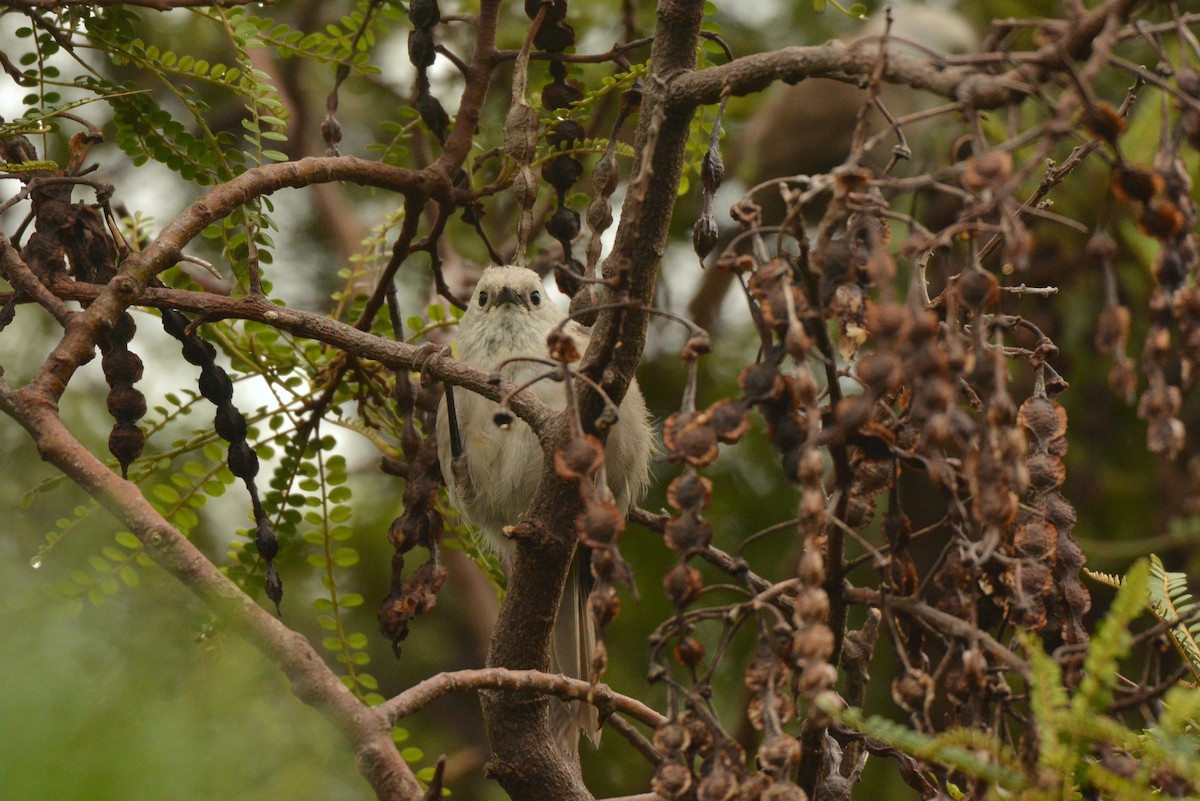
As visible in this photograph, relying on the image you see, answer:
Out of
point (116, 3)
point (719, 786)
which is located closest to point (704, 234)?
point (719, 786)

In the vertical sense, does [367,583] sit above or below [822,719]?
above

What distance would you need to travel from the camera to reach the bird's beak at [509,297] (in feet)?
12.6

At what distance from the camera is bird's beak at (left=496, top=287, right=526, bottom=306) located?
3832 millimetres

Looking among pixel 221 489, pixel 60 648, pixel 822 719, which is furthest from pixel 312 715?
pixel 221 489

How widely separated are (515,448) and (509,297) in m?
0.48

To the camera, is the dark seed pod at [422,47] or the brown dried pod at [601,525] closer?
the brown dried pod at [601,525]

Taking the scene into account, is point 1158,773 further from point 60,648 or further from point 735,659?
point 735,659

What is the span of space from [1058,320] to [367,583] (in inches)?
118

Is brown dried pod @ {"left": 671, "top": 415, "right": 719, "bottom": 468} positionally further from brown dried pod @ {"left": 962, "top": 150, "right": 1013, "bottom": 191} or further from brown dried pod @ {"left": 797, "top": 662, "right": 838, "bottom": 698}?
brown dried pod @ {"left": 962, "top": 150, "right": 1013, "bottom": 191}

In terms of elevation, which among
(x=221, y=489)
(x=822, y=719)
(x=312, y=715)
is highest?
(x=221, y=489)

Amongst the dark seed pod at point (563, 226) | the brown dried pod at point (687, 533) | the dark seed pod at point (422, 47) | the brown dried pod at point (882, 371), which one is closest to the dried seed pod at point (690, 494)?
the brown dried pod at point (687, 533)

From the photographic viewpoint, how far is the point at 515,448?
369 centimetres

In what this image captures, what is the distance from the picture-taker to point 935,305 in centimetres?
187

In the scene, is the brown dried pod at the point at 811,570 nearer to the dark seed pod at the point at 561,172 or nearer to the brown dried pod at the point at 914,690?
the brown dried pod at the point at 914,690
